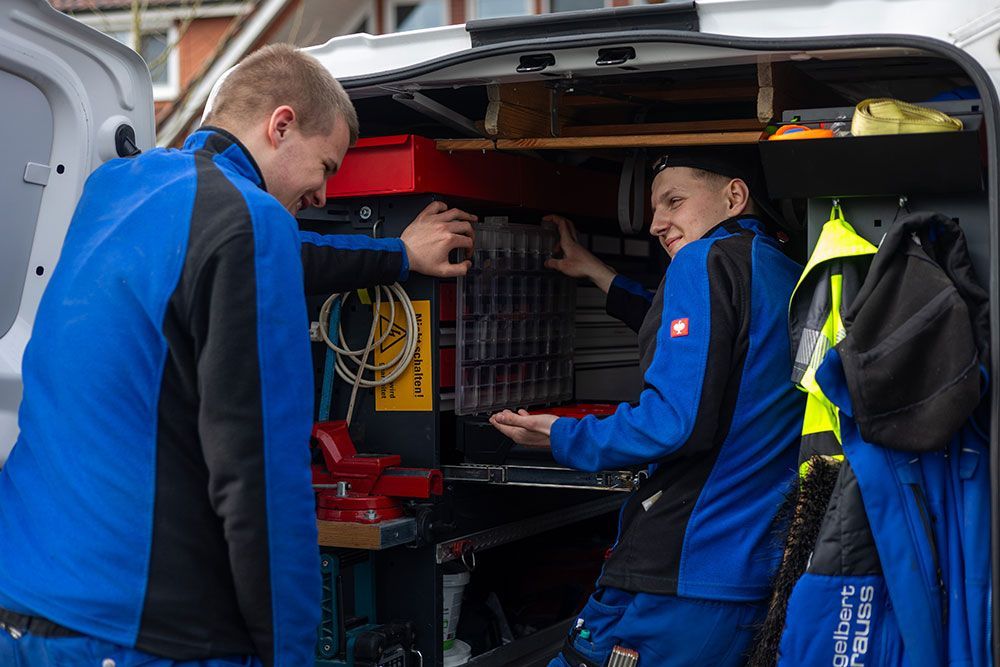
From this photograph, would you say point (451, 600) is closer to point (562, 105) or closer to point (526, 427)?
point (526, 427)

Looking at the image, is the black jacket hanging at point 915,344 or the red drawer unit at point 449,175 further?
the red drawer unit at point 449,175

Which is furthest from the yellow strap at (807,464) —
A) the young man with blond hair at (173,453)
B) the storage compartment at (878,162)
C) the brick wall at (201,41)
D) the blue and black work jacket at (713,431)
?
the brick wall at (201,41)

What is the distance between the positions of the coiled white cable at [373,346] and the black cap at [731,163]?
90cm

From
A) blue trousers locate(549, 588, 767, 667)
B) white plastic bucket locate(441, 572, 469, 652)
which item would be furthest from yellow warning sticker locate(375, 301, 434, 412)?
blue trousers locate(549, 588, 767, 667)

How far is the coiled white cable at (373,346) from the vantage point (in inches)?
146

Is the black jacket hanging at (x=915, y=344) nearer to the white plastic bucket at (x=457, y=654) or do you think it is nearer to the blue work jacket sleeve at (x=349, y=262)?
the blue work jacket sleeve at (x=349, y=262)

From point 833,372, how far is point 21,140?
1.88 meters

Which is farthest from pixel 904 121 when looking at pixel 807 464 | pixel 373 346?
pixel 373 346

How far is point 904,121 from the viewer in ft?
8.70

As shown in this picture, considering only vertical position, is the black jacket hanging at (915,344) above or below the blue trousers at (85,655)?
above

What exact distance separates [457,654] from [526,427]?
94cm

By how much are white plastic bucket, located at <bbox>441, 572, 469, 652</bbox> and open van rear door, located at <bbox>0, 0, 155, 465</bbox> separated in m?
1.67

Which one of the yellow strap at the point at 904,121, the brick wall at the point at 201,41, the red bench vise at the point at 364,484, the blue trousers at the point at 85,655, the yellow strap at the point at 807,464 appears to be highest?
the brick wall at the point at 201,41

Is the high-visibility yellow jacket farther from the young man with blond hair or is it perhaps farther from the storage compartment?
the young man with blond hair
